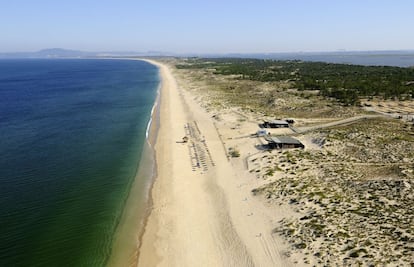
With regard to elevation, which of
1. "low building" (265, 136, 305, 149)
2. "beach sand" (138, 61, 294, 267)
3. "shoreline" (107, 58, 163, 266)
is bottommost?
"shoreline" (107, 58, 163, 266)

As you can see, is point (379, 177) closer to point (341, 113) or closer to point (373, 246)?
point (373, 246)

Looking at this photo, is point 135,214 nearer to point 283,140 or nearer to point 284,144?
point 284,144

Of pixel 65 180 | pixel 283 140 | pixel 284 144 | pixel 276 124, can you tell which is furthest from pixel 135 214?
pixel 276 124

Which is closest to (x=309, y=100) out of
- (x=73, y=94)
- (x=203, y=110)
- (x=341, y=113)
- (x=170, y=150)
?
(x=341, y=113)

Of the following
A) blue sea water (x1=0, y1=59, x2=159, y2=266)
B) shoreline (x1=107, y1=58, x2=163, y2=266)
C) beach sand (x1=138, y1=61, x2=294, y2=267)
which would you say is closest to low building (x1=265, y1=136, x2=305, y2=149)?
beach sand (x1=138, y1=61, x2=294, y2=267)

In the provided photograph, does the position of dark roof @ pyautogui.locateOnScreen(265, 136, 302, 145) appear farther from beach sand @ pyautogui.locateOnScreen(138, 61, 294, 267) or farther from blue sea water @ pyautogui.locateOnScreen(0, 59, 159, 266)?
blue sea water @ pyautogui.locateOnScreen(0, 59, 159, 266)

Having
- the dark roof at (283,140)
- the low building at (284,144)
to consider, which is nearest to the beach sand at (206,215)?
the low building at (284,144)
